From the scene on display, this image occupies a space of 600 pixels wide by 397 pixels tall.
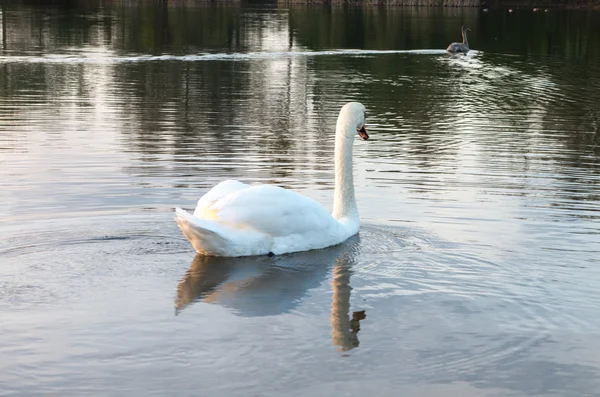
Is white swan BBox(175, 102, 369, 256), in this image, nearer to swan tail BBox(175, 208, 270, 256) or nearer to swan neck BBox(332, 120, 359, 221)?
swan tail BBox(175, 208, 270, 256)

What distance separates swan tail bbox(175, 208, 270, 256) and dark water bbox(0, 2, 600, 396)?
13cm

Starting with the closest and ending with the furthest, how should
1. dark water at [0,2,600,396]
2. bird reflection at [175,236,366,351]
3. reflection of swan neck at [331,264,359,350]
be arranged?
dark water at [0,2,600,396] < reflection of swan neck at [331,264,359,350] < bird reflection at [175,236,366,351]

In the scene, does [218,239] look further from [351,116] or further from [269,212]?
[351,116]

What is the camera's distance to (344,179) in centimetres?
1005

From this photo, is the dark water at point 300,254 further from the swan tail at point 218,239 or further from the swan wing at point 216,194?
the swan wing at point 216,194

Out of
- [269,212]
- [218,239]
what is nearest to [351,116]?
Answer: [269,212]

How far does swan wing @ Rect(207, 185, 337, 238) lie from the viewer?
8.63 meters

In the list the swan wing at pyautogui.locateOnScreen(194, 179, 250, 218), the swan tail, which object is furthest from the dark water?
the swan wing at pyautogui.locateOnScreen(194, 179, 250, 218)

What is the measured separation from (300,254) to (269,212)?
62 centimetres

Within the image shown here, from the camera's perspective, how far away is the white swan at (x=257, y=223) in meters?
8.56

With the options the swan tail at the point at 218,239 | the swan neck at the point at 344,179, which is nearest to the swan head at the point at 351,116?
the swan neck at the point at 344,179

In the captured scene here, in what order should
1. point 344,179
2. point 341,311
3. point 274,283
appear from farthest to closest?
point 344,179
point 274,283
point 341,311

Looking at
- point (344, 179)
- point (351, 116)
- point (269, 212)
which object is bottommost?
point (269, 212)

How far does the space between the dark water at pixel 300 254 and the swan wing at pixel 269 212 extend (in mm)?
279
